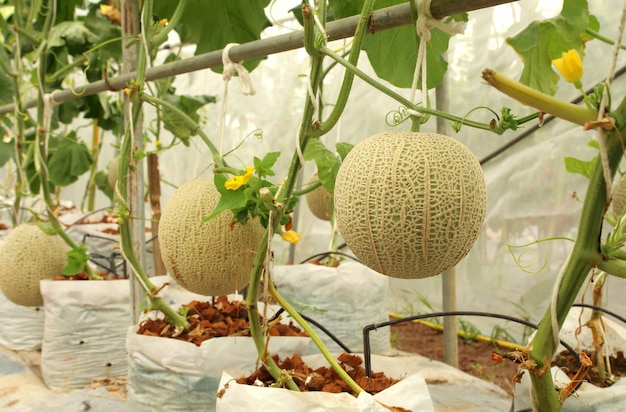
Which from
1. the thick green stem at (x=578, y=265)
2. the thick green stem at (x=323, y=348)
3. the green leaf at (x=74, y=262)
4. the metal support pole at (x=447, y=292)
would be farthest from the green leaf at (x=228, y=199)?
the green leaf at (x=74, y=262)

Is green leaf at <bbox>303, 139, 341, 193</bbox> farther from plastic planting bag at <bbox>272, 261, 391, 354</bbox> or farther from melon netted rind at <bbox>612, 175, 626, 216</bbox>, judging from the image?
plastic planting bag at <bbox>272, 261, 391, 354</bbox>

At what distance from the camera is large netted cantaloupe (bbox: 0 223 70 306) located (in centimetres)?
168

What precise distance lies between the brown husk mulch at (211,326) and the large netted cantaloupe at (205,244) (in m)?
0.22

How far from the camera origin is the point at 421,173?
2.17 feet

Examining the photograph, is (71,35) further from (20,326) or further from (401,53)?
(401,53)

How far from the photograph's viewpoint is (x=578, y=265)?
0.54 metres

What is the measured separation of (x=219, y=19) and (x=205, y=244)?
0.65m

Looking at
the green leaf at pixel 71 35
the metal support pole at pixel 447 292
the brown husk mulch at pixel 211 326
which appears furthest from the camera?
the green leaf at pixel 71 35

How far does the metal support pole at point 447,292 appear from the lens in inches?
64.5

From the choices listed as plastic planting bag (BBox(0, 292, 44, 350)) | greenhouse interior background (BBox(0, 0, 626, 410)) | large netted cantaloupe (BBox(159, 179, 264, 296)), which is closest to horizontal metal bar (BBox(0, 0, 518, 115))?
large netted cantaloupe (BBox(159, 179, 264, 296))

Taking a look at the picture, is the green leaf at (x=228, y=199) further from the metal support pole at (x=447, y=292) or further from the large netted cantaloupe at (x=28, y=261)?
the large netted cantaloupe at (x=28, y=261)

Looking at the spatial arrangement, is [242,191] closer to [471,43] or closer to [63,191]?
[471,43]

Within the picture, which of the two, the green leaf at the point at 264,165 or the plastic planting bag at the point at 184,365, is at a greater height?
the green leaf at the point at 264,165

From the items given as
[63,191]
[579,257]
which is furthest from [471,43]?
[63,191]
